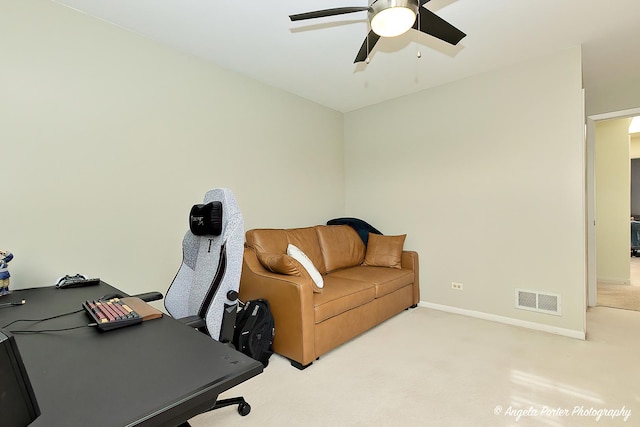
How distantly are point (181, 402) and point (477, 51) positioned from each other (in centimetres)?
333

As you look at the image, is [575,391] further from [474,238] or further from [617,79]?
[617,79]

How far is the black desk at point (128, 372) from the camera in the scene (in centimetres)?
63

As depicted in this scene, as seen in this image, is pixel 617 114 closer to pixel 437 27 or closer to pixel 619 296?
pixel 619 296

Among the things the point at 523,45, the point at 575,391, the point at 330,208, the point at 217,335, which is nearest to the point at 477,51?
the point at 523,45

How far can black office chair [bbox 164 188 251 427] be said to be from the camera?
55.8 inches

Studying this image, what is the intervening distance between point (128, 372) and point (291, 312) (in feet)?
5.37

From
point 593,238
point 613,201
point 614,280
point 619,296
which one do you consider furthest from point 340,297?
point 613,201

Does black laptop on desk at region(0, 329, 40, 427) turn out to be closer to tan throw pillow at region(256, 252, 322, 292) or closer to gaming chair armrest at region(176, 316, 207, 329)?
gaming chair armrest at region(176, 316, 207, 329)

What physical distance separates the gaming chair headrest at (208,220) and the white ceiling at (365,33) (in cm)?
151

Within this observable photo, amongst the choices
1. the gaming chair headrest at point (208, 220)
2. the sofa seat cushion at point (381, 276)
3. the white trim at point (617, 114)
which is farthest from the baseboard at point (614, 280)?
the gaming chair headrest at point (208, 220)

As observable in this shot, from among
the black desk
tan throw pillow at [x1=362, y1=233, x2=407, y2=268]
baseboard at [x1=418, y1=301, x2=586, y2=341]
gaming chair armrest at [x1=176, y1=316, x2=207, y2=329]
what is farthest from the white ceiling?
baseboard at [x1=418, y1=301, x2=586, y2=341]

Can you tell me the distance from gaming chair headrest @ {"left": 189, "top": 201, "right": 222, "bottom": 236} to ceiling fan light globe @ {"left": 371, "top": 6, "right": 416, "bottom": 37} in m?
1.27

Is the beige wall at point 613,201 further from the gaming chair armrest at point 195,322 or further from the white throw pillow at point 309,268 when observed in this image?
the gaming chair armrest at point 195,322

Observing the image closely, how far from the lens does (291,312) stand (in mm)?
2365
